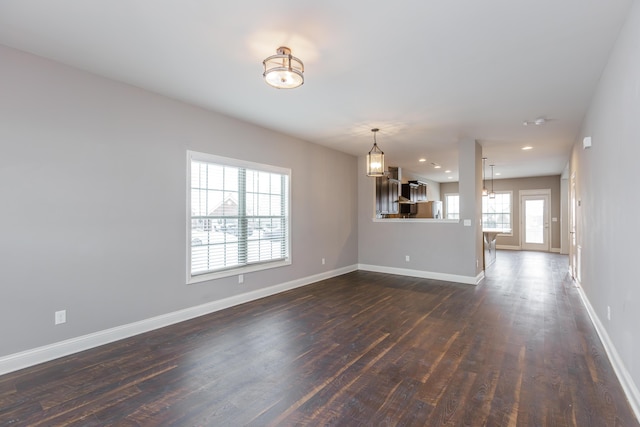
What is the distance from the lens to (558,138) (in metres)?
5.52

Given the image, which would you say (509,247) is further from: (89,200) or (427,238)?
(89,200)

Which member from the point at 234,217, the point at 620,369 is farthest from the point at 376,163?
the point at 620,369

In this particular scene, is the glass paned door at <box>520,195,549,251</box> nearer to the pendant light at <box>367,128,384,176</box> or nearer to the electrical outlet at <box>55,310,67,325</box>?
the pendant light at <box>367,128,384,176</box>

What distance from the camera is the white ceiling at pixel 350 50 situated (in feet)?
7.03

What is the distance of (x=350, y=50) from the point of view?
265cm

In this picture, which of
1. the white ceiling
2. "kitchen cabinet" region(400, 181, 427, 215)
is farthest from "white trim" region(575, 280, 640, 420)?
"kitchen cabinet" region(400, 181, 427, 215)

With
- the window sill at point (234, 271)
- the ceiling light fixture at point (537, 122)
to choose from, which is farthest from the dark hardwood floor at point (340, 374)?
the ceiling light fixture at point (537, 122)

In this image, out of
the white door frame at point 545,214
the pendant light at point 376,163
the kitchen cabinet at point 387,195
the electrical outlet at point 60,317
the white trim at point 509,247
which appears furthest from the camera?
the white trim at point 509,247

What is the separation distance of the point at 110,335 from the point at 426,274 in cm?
531

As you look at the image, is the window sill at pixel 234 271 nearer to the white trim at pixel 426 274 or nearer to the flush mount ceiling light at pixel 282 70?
the white trim at pixel 426 274

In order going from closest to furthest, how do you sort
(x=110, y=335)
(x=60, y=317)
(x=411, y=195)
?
(x=60, y=317)
(x=110, y=335)
(x=411, y=195)

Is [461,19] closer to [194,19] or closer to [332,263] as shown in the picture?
[194,19]

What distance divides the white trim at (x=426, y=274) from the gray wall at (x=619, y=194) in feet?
7.27

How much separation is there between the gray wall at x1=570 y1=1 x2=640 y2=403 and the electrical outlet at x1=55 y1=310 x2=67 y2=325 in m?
4.50
